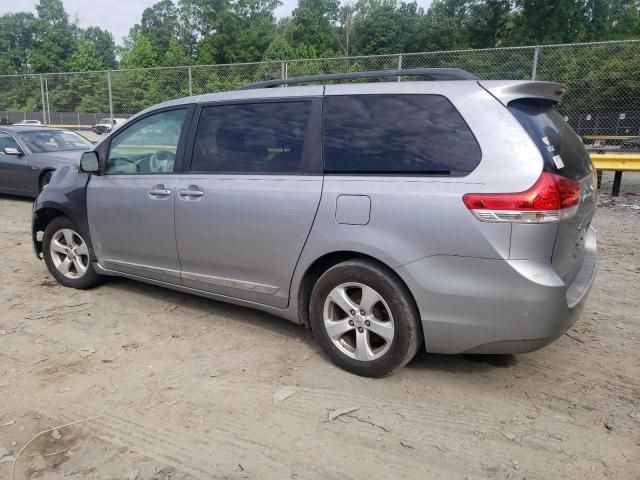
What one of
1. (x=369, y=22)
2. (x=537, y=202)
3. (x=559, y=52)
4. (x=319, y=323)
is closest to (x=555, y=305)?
(x=537, y=202)

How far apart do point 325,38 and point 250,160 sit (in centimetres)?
7064

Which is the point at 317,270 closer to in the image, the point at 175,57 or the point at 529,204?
the point at 529,204

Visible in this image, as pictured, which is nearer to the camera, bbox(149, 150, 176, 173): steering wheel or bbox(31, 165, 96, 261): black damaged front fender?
bbox(149, 150, 176, 173): steering wheel

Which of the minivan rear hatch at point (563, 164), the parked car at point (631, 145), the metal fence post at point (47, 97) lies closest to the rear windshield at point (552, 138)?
the minivan rear hatch at point (563, 164)

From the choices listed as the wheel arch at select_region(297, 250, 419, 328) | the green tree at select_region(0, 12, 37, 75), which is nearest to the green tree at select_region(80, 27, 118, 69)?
the green tree at select_region(0, 12, 37, 75)

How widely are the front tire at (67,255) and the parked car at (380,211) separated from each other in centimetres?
85

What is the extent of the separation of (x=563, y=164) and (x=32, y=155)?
9.50 meters

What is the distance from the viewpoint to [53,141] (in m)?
10.1

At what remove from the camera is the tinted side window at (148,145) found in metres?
4.11

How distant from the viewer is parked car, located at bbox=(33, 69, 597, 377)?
8.86ft

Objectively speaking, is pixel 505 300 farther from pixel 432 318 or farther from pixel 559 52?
pixel 559 52

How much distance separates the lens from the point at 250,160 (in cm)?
365

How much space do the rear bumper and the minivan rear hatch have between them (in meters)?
0.13

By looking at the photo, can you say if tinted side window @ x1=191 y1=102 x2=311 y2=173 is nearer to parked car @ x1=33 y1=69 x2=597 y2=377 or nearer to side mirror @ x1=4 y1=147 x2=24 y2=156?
parked car @ x1=33 y1=69 x2=597 y2=377
